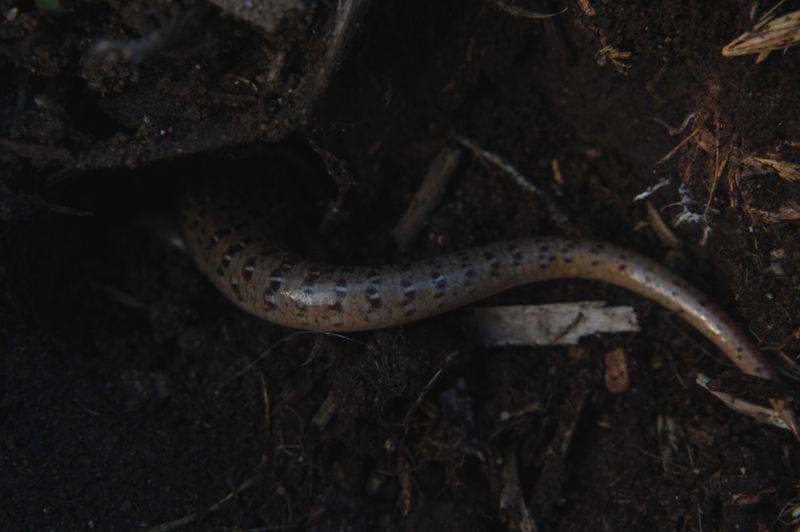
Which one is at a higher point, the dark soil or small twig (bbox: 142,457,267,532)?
the dark soil

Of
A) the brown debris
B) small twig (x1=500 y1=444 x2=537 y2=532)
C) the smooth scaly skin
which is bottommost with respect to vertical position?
small twig (x1=500 y1=444 x2=537 y2=532)

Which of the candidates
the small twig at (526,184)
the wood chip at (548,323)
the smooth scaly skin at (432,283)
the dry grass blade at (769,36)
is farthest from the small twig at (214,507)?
the dry grass blade at (769,36)

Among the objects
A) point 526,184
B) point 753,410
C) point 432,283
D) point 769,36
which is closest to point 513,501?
point 432,283

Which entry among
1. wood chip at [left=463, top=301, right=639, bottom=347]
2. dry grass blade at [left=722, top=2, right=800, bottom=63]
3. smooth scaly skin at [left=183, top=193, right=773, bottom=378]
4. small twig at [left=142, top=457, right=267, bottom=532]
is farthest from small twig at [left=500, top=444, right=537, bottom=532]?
dry grass blade at [left=722, top=2, right=800, bottom=63]

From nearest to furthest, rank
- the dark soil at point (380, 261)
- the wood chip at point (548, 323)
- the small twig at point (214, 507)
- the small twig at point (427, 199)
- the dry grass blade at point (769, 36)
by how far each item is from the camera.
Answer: the dry grass blade at point (769, 36), the dark soil at point (380, 261), the small twig at point (214, 507), the wood chip at point (548, 323), the small twig at point (427, 199)

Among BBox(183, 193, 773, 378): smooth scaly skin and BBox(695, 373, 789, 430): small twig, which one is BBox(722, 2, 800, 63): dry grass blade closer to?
BBox(183, 193, 773, 378): smooth scaly skin

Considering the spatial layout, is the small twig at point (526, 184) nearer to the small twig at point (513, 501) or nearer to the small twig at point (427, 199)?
the small twig at point (427, 199)

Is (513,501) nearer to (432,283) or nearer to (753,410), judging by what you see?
(432,283)
